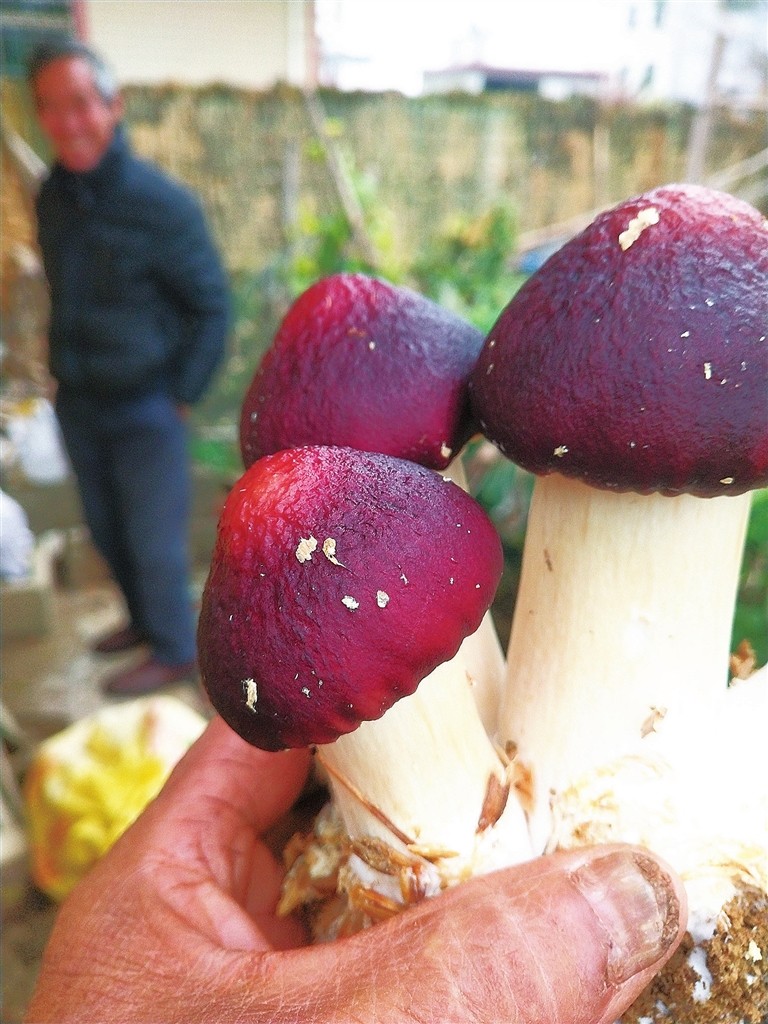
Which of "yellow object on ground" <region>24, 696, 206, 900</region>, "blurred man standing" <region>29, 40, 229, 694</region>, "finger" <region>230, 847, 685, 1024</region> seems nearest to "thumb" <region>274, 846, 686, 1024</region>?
"finger" <region>230, 847, 685, 1024</region>

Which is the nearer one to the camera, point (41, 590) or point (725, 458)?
point (725, 458)

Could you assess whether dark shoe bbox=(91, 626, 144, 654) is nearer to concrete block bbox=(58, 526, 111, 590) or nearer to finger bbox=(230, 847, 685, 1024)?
concrete block bbox=(58, 526, 111, 590)

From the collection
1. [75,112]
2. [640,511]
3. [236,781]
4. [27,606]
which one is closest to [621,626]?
[640,511]

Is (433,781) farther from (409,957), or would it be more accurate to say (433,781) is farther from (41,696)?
(41,696)

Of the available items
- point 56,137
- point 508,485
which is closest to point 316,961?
point 508,485

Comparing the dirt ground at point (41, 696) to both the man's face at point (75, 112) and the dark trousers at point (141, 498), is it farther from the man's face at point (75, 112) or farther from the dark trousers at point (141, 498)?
the man's face at point (75, 112)

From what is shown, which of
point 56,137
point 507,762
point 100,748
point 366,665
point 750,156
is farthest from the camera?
point 750,156

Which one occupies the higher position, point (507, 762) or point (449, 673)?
point (449, 673)

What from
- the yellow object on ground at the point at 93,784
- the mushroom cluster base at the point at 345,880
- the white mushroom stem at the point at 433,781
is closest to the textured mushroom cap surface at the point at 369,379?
the white mushroom stem at the point at 433,781

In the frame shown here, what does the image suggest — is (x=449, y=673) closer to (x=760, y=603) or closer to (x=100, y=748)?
(x=760, y=603)
